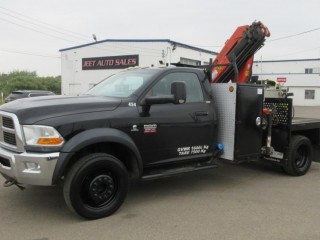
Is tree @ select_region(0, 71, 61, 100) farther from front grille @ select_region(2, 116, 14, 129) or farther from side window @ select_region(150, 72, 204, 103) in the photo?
front grille @ select_region(2, 116, 14, 129)

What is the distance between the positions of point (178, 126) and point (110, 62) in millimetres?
32631

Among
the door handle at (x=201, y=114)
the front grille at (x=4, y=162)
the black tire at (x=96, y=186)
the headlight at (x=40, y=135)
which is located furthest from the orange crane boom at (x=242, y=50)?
the front grille at (x=4, y=162)

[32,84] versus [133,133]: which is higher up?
[32,84]

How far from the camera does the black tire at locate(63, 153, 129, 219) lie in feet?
14.6

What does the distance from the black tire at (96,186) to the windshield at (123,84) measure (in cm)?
110

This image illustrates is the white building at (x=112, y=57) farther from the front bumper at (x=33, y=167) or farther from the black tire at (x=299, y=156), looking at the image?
the front bumper at (x=33, y=167)

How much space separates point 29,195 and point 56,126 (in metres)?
1.83

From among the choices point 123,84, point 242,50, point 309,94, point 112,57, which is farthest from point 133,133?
point 309,94

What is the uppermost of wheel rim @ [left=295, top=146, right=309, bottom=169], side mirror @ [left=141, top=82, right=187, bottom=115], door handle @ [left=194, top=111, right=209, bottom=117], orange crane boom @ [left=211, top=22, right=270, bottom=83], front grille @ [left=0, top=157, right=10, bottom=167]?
orange crane boom @ [left=211, top=22, right=270, bottom=83]

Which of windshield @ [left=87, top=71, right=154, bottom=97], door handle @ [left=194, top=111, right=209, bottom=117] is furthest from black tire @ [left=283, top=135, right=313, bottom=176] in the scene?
windshield @ [left=87, top=71, right=154, bottom=97]

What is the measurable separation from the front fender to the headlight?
16 cm

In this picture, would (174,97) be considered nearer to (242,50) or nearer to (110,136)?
(110,136)

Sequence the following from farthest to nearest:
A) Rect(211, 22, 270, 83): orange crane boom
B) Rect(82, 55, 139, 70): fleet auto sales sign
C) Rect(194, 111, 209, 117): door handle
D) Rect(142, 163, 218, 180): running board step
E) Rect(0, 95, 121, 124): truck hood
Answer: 1. Rect(82, 55, 139, 70): fleet auto sales sign
2. Rect(211, 22, 270, 83): orange crane boom
3. Rect(194, 111, 209, 117): door handle
4. Rect(142, 163, 218, 180): running board step
5. Rect(0, 95, 121, 124): truck hood

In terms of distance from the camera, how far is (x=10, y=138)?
4.57m
